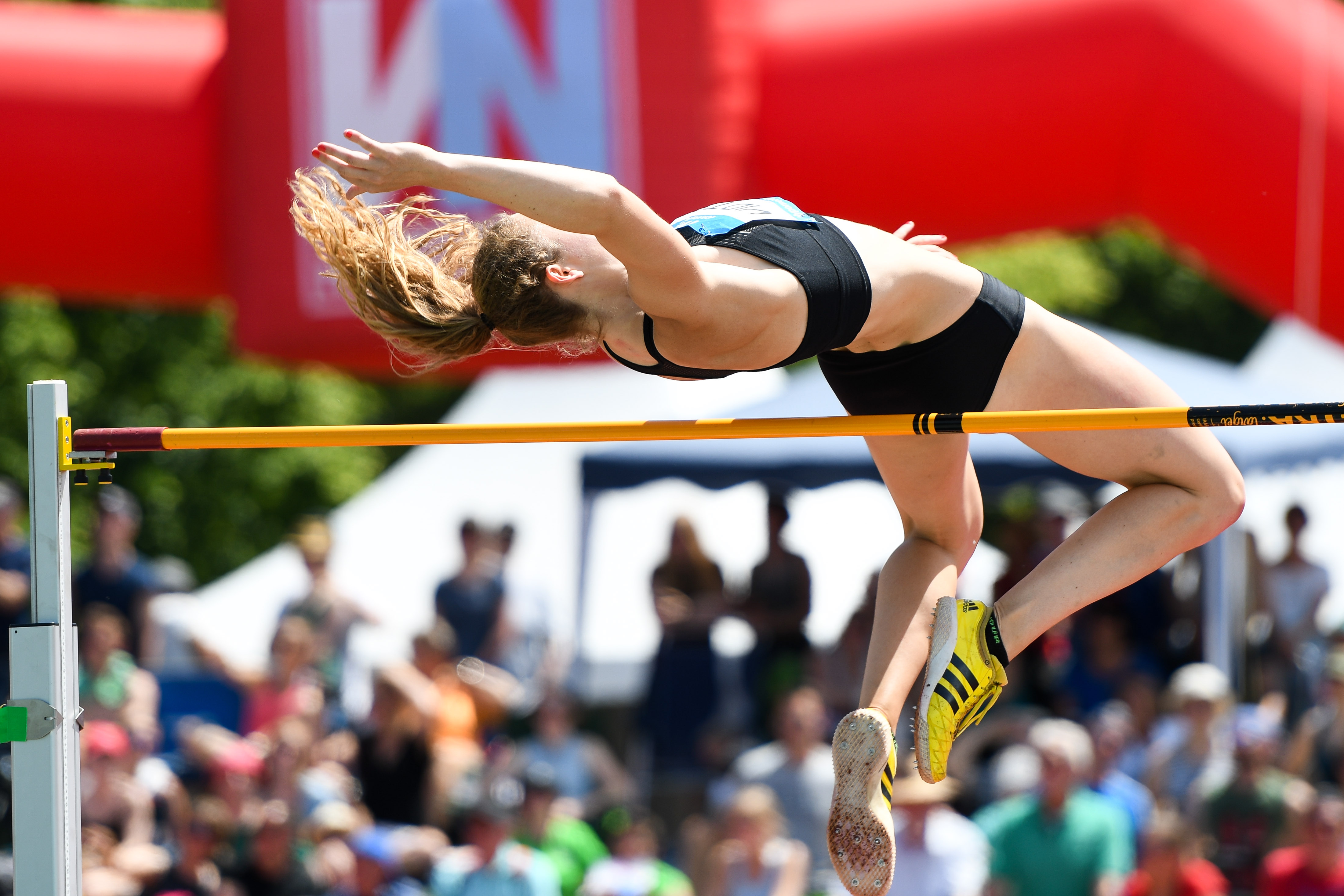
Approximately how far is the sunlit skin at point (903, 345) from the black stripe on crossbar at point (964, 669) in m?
0.10

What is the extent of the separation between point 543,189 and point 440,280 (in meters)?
0.47

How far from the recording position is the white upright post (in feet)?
10.1

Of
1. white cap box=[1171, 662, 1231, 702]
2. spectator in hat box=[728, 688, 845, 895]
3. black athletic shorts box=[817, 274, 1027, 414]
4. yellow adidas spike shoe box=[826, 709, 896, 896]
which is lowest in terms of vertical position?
spectator in hat box=[728, 688, 845, 895]

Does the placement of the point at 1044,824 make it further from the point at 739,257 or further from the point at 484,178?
the point at 484,178

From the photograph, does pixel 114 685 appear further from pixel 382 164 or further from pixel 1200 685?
pixel 382 164

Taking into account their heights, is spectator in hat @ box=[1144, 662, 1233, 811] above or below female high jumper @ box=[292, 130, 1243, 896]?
below

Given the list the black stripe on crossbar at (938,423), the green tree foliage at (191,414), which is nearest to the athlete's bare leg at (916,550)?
the black stripe on crossbar at (938,423)

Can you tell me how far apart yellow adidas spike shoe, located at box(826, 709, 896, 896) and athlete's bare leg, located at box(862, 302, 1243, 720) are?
4.1 inches

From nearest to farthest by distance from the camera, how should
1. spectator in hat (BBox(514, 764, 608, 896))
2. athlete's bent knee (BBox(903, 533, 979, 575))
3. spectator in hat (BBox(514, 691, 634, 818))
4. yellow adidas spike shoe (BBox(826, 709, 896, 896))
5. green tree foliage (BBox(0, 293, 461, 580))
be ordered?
yellow adidas spike shoe (BBox(826, 709, 896, 896)), athlete's bent knee (BBox(903, 533, 979, 575)), spectator in hat (BBox(514, 764, 608, 896)), spectator in hat (BBox(514, 691, 634, 818)), green tree foliage (BBox(0, 293, 461, 580))

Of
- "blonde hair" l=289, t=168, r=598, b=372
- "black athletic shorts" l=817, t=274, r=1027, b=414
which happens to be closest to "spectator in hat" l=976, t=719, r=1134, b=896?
"black athletic shorts" l=817, t=274, r=1027, b=414

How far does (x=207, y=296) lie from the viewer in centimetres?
642

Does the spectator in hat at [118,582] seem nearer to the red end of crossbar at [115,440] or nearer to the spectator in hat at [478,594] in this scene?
the spectator in hat at [478,594]

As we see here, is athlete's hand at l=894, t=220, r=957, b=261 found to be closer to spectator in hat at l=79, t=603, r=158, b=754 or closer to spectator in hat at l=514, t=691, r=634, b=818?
spectator in hat at l=514, t=691, r=634, b=818

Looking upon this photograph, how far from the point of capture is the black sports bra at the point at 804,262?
2.78m
